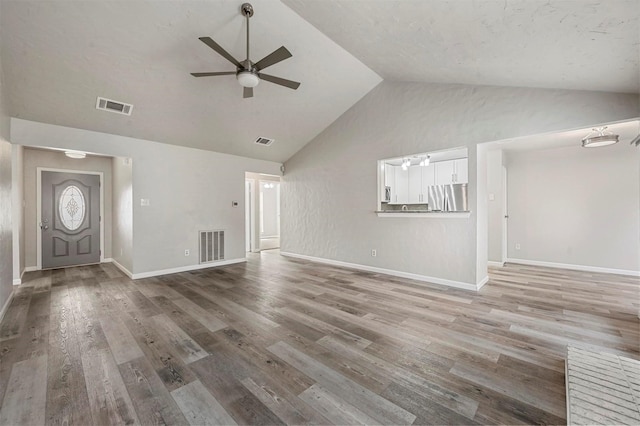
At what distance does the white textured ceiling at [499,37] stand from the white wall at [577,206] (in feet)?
10.8

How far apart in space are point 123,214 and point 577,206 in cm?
949

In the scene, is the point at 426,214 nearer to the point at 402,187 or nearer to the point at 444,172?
the point at 444,172

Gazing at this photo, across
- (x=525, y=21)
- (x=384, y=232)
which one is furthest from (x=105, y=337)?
(x=525, y=21)

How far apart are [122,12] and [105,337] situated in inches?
134

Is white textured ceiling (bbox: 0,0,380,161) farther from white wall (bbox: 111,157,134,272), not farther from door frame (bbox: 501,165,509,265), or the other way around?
door frame (bbox: 501,165,509,265)

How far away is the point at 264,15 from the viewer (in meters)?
3.09

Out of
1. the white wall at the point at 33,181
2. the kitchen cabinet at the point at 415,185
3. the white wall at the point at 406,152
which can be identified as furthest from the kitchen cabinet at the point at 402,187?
the white wall at the point at 33,181

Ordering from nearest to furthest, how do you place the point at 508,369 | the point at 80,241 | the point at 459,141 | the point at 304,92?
the point at 508,369 → the point at 459,141 → the point at 304,92 → the point at 80,241

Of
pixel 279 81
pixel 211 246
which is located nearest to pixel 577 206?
pixel 279 81

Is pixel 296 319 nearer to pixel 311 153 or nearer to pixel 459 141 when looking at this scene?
pixel 459 141

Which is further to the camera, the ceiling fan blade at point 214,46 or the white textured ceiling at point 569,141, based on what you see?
the white textured ceiling at point 569,141

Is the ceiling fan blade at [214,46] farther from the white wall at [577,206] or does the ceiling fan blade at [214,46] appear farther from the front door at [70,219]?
the white wall at [577,206]

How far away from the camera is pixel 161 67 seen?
346 centimetres

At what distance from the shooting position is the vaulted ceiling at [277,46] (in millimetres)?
2199
